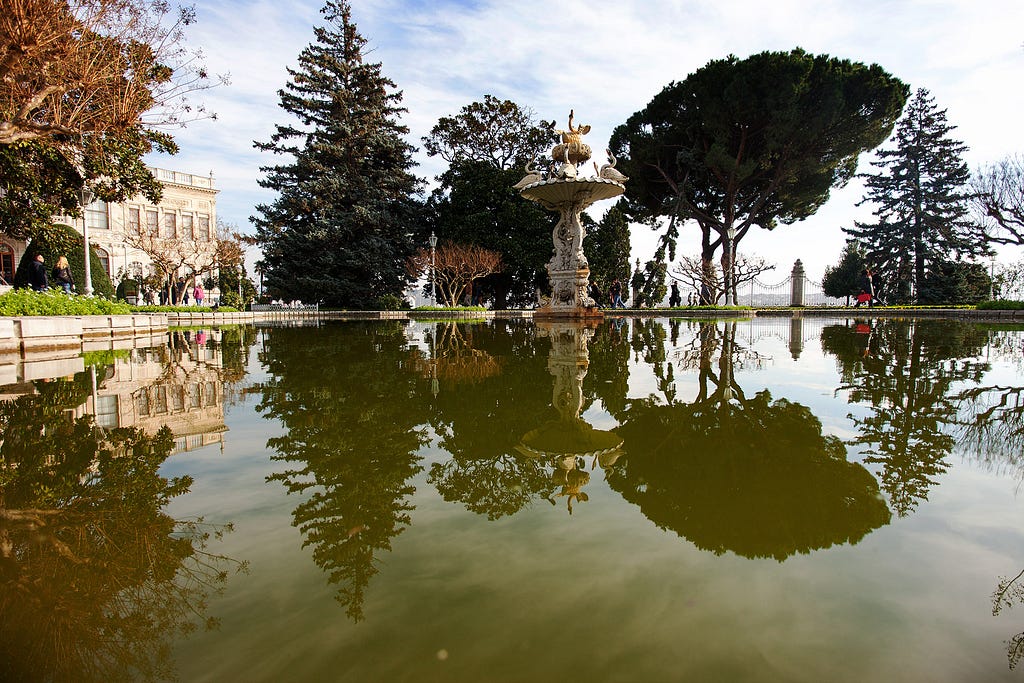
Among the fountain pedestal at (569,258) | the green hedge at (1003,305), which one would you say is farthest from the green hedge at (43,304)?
the green hedge at (1003,305)

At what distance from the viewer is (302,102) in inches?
1006

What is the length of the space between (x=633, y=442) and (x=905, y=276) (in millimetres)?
36320

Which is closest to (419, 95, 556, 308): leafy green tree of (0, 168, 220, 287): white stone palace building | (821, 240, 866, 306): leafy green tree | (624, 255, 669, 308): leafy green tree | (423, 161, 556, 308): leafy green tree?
(423, 161, 556, 308): leafy green tree

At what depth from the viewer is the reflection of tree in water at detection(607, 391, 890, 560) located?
1.56 m

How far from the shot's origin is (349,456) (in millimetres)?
2377

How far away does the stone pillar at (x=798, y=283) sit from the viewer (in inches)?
1143

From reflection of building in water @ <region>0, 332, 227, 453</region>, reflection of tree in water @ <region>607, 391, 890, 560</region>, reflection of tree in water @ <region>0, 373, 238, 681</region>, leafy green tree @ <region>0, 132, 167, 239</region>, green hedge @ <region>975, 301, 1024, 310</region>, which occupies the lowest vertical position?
reflection of tree in water @ <region>0, 373, 238, 681</region>

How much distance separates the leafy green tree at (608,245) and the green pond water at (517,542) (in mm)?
23711

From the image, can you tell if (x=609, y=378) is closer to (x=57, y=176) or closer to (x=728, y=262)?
(x=57, y=176)

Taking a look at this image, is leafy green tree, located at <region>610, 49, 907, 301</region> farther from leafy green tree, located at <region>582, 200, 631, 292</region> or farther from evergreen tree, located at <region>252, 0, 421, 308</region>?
evergreen tree, located at <region>252, 0, 421, 308</region>

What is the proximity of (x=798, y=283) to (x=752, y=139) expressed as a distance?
9.80m

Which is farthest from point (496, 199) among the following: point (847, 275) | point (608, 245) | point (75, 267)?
point (847, 275)

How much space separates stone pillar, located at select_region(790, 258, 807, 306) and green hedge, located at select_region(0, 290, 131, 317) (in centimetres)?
3118

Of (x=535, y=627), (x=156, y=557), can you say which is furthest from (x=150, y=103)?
(x=535, y=627)
